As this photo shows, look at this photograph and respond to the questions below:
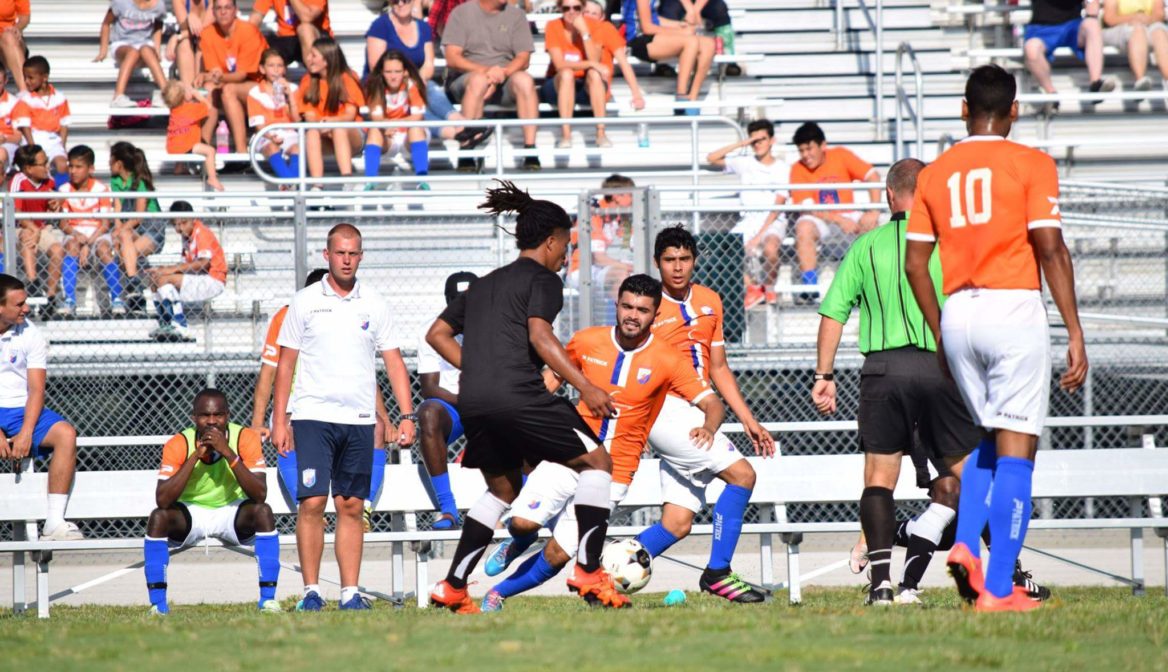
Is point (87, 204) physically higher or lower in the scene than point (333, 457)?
higher

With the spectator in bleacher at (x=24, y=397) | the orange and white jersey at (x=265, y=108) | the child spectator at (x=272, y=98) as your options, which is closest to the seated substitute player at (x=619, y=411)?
the spectator in bleacher at (x=24, y=397)

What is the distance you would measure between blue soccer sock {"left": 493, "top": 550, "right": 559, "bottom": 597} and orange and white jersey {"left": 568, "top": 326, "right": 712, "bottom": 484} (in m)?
0.79

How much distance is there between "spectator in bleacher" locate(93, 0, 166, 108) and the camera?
54.0ft

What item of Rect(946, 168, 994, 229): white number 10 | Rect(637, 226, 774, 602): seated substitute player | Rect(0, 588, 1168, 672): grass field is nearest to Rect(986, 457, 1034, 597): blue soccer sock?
Rect(0, 588, 1168, 672): grass field

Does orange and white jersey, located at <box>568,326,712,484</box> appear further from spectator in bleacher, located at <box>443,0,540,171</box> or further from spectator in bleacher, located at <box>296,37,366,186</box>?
spectator in bleacher, located at <box>443,0,540,171</box>

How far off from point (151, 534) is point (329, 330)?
1658 mm

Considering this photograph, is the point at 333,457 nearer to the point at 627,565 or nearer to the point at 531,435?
the point at 531,435

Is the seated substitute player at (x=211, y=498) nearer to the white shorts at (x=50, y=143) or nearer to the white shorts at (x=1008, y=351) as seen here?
the white shorts at (x=1008, y=351)

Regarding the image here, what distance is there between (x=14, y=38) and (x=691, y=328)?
10.4m

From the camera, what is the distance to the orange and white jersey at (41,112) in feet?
50.1

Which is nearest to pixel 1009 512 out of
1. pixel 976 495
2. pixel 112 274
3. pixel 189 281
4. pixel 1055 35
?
pixel 976 495

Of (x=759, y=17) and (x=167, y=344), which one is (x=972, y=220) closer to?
(x=167, y=344)

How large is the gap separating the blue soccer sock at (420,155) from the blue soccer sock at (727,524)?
7.47 meters

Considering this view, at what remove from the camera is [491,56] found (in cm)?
1590
